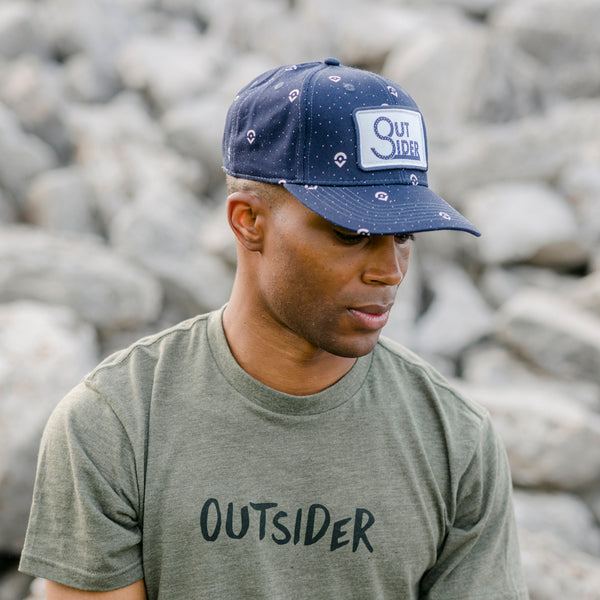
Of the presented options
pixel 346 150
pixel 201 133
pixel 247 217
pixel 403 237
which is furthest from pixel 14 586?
pixel 201 133

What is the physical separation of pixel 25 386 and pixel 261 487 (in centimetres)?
271

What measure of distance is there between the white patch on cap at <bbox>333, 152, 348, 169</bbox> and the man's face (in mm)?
149

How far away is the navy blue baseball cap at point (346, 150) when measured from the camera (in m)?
1.90

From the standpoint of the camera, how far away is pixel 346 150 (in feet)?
6.36

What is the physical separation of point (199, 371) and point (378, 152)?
826 millimetres

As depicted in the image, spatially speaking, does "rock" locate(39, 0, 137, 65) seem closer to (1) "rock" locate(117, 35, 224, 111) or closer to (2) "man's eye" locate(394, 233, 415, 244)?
(1) "rock" locate(117, 35, 224, 111)

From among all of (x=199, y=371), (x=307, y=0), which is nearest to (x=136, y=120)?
(x=307, y=0)

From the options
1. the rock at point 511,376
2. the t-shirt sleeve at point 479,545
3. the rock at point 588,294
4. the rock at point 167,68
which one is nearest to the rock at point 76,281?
the rock at point 511,376

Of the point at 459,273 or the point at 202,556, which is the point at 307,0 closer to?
the point at 459,273

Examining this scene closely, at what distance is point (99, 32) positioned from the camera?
→ 1211 cm

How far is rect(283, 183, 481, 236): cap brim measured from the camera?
1.86 m

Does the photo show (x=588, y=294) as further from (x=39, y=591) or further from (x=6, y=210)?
(x=6, y=210)

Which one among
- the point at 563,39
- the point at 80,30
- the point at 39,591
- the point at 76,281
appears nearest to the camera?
the point at 39,591

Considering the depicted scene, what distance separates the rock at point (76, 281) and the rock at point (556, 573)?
3.50 m
